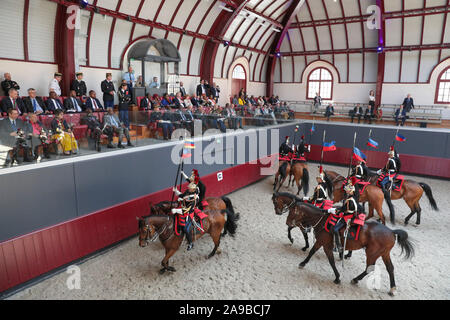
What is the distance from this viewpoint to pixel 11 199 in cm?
552

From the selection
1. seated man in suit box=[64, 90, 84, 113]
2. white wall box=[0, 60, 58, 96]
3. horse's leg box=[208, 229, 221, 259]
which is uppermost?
white wall box=[0, 60, 58, 96]

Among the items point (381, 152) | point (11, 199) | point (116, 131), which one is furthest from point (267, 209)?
point (381, 152)

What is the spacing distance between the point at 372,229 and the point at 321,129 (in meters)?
10.7

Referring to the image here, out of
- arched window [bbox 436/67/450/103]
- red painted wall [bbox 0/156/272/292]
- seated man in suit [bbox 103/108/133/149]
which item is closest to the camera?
red painted wall [bbox 0/156/272/292]

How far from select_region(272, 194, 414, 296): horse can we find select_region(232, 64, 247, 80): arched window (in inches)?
870

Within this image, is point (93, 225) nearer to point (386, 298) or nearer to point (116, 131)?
point (116, 131)

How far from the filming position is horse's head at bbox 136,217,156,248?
18.7ft

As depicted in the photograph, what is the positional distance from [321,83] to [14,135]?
2884 centimetres

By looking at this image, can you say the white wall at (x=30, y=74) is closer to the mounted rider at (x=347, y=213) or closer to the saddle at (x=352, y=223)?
the saddle at (x=352, y=223)

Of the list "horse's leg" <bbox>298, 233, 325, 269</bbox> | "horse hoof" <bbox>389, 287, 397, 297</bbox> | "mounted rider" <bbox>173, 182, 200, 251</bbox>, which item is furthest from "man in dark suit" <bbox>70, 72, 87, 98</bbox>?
"horse hoof" <bbox>389, 287, 397, 297</bbox>

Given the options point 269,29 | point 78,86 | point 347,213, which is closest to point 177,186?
point 347,213

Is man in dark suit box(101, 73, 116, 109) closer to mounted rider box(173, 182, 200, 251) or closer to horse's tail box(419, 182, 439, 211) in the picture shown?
mounted rider box(173, 182, 200, 251)

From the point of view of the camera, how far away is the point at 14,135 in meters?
5.87

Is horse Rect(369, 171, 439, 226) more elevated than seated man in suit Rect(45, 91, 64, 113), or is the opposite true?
seated man in suit Rect(45, 91, 64, 113)
